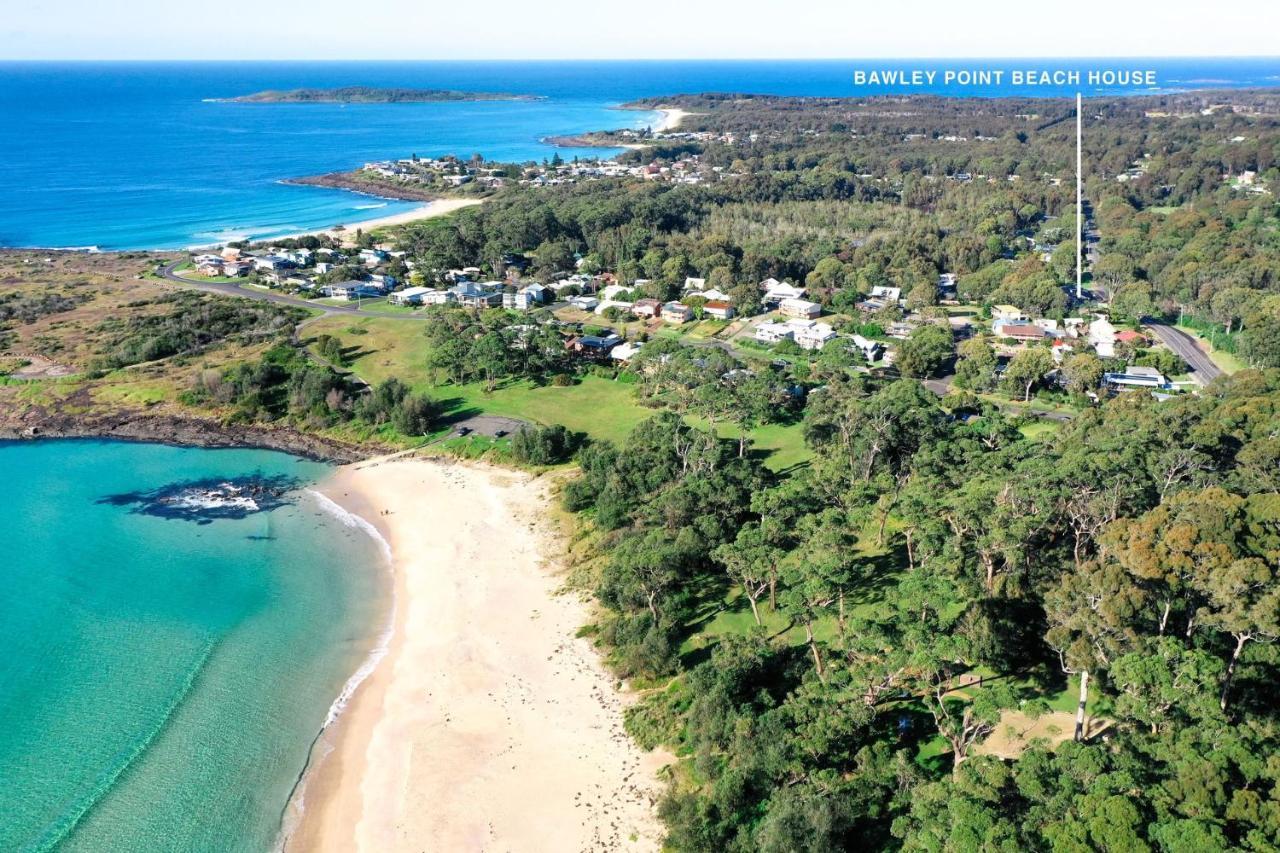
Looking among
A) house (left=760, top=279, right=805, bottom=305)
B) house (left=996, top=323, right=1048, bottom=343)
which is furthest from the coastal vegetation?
house (left=996, top=323, right=1048, bottom=343)

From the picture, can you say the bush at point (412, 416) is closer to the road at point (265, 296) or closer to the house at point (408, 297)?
the road at point (265, 296)

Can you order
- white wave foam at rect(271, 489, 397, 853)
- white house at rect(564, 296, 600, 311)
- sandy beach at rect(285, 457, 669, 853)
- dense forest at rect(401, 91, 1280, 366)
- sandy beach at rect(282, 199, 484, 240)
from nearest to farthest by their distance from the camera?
sandy beach at rect(285, 457, 669, 853), white wave foam at rect(271, 489, 397, 853), dense forest at rect(401, 91, 1280, 366), white house at rect(564, 296, 600, 311), sandy beach at rect(282, 199, 484, 240)

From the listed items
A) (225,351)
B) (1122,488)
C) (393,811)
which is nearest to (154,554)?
(393,811)

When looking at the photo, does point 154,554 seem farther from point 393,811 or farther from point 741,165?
point 741,165

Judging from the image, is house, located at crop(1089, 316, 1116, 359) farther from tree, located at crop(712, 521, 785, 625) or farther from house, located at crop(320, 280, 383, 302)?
house, located at crop(320, 280, 383, 302)

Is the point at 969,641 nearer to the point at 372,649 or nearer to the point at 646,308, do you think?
the point at 372,649

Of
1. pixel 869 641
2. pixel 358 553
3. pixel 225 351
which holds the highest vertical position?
pixel 225 351

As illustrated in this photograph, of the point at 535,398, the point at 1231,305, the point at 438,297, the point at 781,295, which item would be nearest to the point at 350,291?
the point at 438,297

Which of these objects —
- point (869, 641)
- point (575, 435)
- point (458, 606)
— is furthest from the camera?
point (575, 435)
